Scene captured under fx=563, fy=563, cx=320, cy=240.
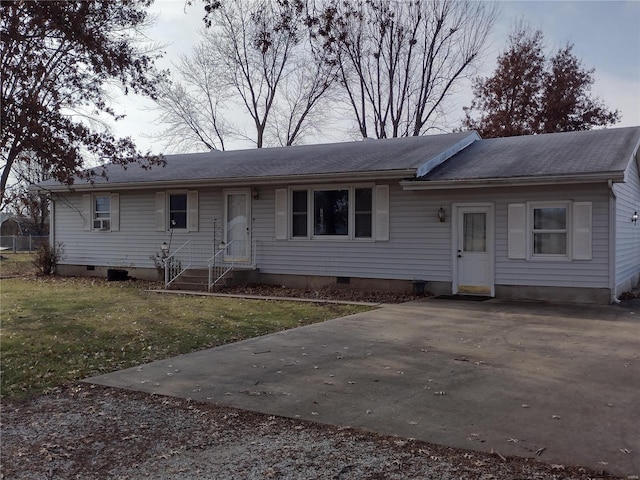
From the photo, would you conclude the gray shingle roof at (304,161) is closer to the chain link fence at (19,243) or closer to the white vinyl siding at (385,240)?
the white vinyl siding at (385,240)

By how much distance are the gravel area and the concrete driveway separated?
0.23 m

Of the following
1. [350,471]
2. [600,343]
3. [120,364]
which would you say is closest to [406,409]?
[350,471]

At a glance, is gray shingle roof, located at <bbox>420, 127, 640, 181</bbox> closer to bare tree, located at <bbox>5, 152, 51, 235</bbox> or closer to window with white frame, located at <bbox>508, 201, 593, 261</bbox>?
window with white frame, located at <bbox>508, 201, 593, 261</bbox>

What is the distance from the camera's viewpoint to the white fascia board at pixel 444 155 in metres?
13.0

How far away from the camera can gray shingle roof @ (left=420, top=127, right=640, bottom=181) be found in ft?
37.9

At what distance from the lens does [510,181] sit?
462 inches

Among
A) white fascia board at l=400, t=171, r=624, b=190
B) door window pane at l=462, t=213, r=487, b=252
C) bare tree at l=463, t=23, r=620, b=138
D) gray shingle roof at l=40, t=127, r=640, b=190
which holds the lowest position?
door window pane at l=462, t=213, r=487, b=252

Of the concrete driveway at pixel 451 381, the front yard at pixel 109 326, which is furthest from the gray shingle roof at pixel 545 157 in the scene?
the front yard at pixel 109 326

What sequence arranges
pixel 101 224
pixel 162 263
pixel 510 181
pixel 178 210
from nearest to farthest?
1. pixel 510 181
2. pixel 162 263
3. pixel 178 210
4. pixel 101 224

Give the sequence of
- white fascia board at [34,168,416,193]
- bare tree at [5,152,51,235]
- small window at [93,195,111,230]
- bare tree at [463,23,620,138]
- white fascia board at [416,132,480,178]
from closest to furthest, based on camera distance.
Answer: bare tree at [5,152,51,235], white fascia board at [416,132,480,178], white fascia board at [34,168,416,193], small window at [93,195,111,230], bare tree at [463,23,620,138]

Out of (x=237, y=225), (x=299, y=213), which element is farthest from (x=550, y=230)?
(x=237, y=225)

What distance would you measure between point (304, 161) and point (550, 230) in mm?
7014

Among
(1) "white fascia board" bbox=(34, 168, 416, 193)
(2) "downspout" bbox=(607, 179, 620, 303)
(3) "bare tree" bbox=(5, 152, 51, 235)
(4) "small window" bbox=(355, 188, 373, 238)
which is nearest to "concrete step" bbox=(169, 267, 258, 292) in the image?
(1) "white fascia board" bbox=(34, 168, 416, 193)

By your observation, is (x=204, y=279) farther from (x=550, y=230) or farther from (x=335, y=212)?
(x=550, y=230)
